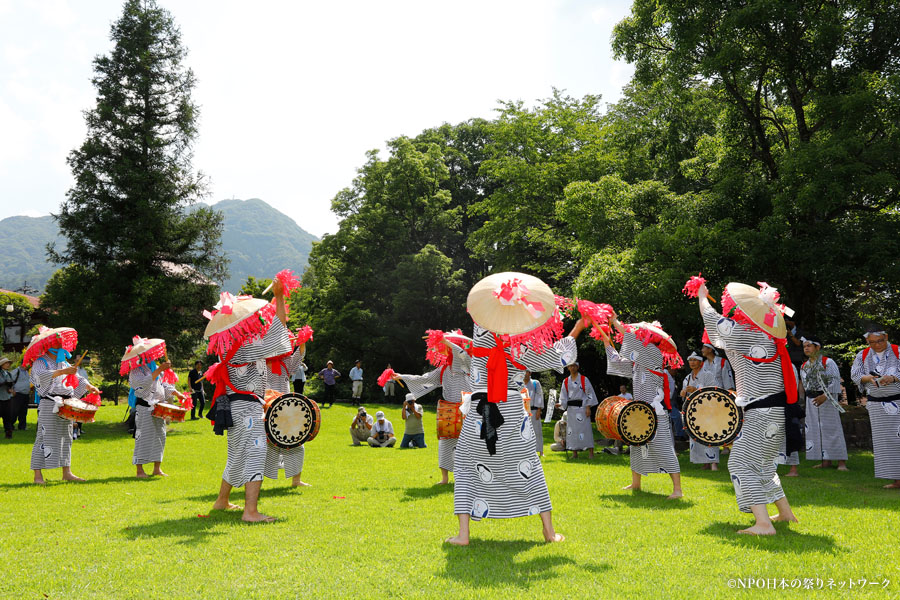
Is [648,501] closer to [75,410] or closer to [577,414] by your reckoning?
[577,414]

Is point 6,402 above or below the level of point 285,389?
below

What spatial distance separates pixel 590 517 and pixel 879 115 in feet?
38.4

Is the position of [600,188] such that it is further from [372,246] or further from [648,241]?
[372,246]

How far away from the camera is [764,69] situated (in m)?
15.4

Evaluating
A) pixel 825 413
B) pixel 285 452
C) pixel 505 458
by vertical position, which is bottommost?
pixel 285 452

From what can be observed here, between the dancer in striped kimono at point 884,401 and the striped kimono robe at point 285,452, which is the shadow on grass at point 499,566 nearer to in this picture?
the striped kimono robe at point 285,452

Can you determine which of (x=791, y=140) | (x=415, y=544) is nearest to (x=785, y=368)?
(x=415, y=544)

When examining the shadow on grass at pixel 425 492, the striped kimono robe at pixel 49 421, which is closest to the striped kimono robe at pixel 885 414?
the shadow on grass at pixel 425 492

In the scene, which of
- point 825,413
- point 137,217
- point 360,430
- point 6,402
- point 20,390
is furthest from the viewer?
Result: point 137,217

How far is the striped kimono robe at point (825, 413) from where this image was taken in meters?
12.5

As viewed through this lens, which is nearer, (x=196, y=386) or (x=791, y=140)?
(x=791, y=140)

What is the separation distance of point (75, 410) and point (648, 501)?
8818 mm

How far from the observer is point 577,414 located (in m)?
15.4

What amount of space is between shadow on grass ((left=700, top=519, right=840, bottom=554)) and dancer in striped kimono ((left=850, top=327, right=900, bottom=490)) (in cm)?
443
